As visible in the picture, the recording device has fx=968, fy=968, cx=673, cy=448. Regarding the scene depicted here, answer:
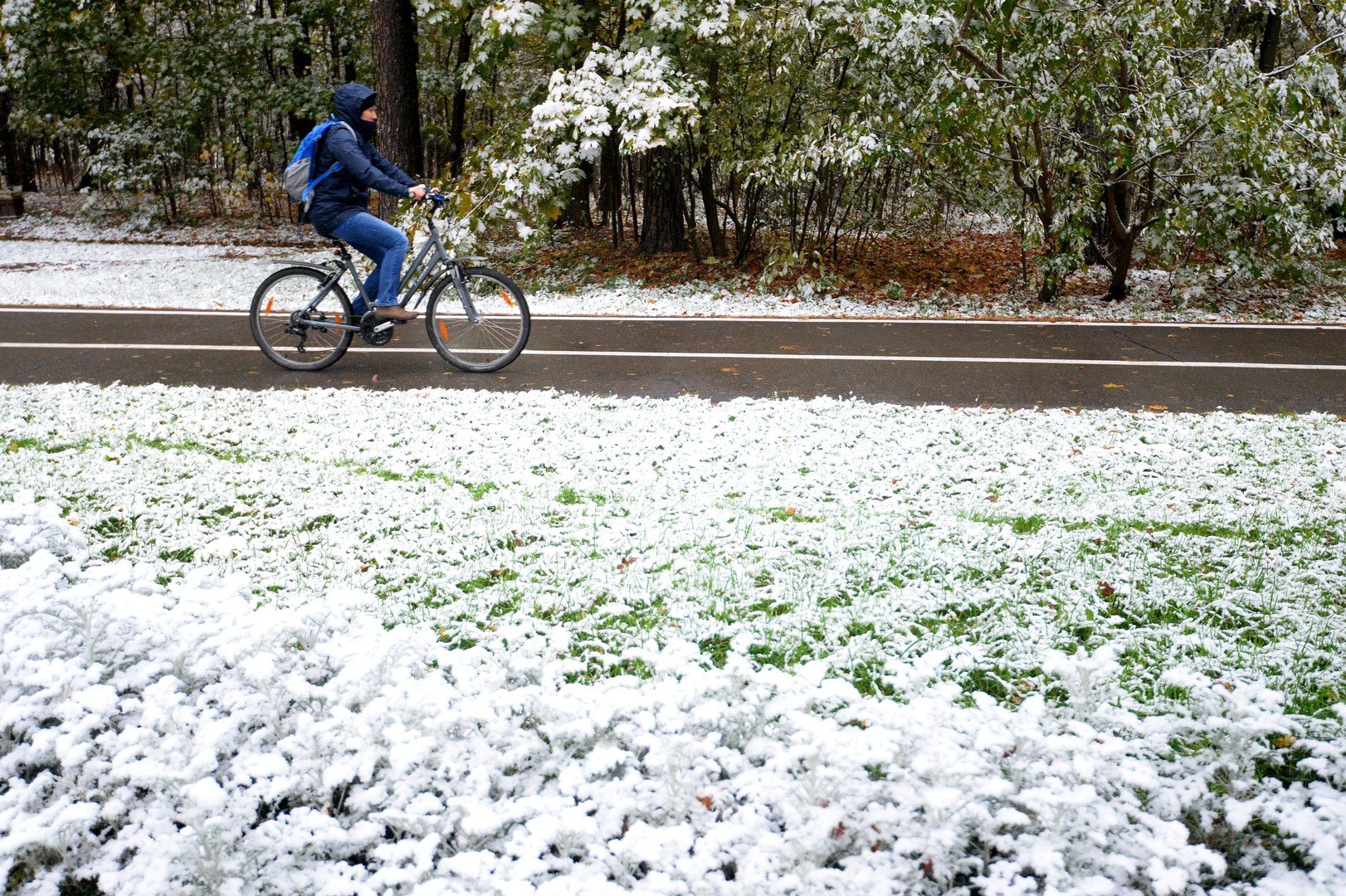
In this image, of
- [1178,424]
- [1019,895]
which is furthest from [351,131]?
[1019,895]

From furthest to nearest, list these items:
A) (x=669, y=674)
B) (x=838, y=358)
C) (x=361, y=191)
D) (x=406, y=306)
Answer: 1. (x=838, y=358)
2. (x=406, y=306)
3. (x=361, y=191)
4. (x=669, y=674)

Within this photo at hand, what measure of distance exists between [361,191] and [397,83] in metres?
7.63

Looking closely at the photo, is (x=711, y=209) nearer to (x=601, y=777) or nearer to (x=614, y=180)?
(x=614, y=180)

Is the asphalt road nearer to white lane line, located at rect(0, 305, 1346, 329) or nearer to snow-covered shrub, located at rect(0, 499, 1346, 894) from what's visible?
white lane line, located at rect(0, 305, 1346, 329)

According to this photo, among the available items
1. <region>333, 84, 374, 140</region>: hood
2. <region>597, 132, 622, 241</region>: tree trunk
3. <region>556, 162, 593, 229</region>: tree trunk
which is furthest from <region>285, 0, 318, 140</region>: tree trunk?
<region>333, 84, 374, 140</region>: hood

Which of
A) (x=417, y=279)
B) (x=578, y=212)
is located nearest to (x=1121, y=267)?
(x=417, y=279)

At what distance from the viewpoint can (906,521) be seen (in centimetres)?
467

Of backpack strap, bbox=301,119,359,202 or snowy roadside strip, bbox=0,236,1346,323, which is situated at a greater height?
backpack strap, bbox=301,119,359,202

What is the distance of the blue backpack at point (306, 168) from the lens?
7.62 meters

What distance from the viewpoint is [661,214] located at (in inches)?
631

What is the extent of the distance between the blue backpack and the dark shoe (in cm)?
104

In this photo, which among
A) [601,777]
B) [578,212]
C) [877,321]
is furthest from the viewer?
[578,212]

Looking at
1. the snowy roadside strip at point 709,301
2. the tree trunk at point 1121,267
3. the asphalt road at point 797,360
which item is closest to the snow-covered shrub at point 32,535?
the asphalt road at point 797,360

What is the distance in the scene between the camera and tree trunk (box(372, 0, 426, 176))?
14484 millimetres
